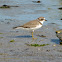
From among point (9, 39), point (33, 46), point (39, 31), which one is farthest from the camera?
point (39, 31)

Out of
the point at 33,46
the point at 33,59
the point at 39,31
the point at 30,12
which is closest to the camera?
the point at 33,59

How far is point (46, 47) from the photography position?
10141 millimetres

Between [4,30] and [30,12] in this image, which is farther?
[30,12]

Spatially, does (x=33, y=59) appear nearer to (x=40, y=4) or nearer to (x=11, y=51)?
(x=11, y=51)

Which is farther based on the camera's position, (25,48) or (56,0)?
(56,0)

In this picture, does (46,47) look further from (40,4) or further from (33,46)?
(40,4)

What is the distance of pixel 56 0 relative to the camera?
2361 centimetres

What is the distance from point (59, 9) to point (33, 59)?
1059cm

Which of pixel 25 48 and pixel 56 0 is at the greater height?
pixel 25 48

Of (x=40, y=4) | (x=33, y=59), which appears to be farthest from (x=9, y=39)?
(x=40, y=4)

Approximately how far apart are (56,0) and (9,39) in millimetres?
12937

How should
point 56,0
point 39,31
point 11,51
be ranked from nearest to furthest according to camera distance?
point 11,51, point 39,31, point 56,0

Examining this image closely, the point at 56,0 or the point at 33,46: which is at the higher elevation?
the point at 33,46

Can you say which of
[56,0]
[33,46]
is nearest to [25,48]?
[33,46]
